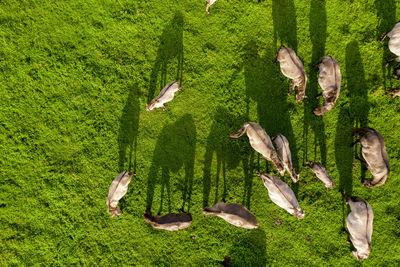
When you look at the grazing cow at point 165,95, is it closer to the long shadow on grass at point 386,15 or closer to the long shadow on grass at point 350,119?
the long shadow on grass at point 350,119

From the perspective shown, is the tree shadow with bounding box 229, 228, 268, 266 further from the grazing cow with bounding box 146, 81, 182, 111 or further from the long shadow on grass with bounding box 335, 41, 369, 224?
the grazing cow with bounding box 146, 81, 182, 111

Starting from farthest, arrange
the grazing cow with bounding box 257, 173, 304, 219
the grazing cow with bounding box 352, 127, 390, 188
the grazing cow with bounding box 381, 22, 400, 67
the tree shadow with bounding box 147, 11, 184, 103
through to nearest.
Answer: the tree shadow with bounding box 147, 11, 184, 103, the grazing cow with bounding box 381, 22, 400, 67, the grazing cow with bounding box 352, 127, 390, 188, the grazing cow with bounding box 257, 173, 304, 219

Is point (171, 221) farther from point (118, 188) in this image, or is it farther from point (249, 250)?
point (249, 250)

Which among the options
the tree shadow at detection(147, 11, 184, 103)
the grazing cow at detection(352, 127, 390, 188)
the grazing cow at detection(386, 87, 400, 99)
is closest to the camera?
the grazing cow at detection(352, 127, 390, 188)

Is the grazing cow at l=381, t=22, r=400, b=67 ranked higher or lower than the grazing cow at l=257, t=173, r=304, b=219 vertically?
higher

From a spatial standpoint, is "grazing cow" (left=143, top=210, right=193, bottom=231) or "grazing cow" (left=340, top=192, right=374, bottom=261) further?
"grazing cow" (left=143, top=210, right=193, bottom=231)

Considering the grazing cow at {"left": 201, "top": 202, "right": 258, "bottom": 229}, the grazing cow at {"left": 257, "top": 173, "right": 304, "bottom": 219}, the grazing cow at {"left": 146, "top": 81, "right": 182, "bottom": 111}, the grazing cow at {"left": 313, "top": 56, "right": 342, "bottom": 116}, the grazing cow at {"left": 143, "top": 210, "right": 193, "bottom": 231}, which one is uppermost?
the grazing cow at {"left": 313, "top": 56, "right": 342, "bottom": 116}

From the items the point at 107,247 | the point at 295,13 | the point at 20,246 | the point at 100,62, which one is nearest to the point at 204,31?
the point at 295,13

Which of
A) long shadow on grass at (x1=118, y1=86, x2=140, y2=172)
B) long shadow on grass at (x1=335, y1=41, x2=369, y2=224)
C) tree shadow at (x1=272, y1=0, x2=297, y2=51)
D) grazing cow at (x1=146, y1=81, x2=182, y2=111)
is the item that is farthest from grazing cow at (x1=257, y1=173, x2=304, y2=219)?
long shadow on grass at (x1=118, y1=86, x2=140, y2=172)
